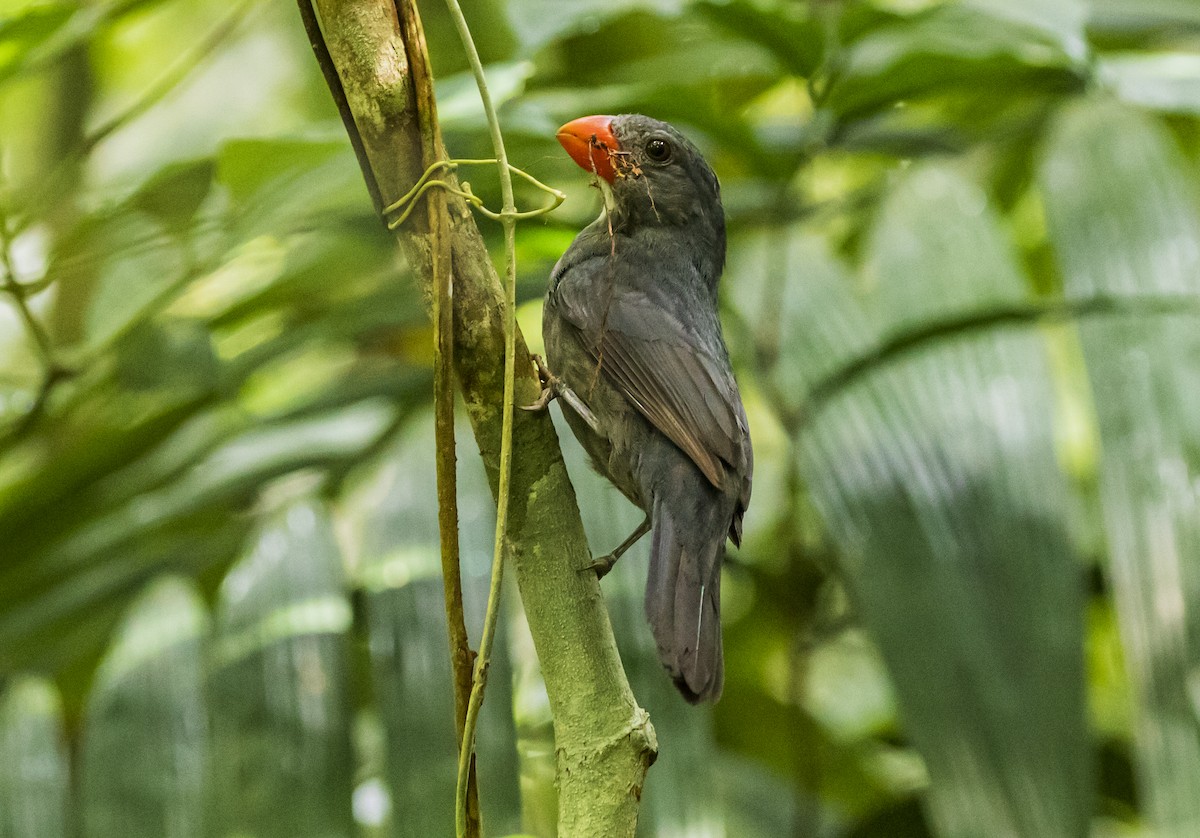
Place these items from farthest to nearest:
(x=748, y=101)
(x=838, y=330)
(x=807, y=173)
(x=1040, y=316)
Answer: (x=748, y=101), (x=807, y=173), (x=838, y=330), (x=1040, y=316)

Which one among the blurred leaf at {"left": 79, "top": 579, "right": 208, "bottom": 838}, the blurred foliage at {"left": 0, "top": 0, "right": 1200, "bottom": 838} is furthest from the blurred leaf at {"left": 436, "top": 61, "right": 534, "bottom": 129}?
the blurred leaf at {"left": 79, "top": 579, "right": 208, "bottom": 838}

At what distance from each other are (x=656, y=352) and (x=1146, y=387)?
1.02 metres

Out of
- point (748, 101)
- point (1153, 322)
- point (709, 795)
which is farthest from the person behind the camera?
point (748, 101)

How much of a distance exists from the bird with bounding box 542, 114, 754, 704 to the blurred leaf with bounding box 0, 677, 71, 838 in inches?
50.5

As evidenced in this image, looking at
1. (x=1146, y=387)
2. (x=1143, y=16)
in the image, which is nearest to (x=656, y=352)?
(x=1146, y=387)

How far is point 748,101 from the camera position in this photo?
3539 mm

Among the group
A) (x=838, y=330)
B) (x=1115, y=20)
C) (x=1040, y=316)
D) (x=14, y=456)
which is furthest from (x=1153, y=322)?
(x=14, y=456)

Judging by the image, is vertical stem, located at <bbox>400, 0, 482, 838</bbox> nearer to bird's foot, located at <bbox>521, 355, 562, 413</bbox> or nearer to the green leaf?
bird's foot, located at <bbox>521, 355, 562, 413</bbox>

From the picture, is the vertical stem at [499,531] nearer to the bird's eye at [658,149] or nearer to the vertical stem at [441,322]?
the vertical stem at [441,322]

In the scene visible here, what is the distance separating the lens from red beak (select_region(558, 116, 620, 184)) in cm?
205

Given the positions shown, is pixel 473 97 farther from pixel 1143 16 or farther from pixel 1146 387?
pixel 1143 16

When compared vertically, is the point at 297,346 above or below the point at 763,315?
above

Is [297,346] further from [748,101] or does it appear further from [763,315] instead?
[748,101]

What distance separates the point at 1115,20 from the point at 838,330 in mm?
1389
